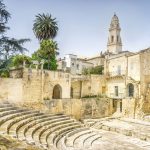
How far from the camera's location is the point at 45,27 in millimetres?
43344

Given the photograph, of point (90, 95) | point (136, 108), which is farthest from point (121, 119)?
point (90, 95)

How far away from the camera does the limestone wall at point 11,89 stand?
81.5 ft

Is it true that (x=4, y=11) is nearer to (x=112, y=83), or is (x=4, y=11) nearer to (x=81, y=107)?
(x=81, y=107)

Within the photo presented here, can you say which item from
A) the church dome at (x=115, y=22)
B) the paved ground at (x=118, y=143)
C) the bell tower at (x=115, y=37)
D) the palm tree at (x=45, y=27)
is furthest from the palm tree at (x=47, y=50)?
the church dome at (x=115, y=22)

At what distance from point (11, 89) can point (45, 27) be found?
787 inches

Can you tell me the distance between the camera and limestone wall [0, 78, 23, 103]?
2484cm

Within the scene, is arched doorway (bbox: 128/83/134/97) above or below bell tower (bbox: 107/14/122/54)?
below

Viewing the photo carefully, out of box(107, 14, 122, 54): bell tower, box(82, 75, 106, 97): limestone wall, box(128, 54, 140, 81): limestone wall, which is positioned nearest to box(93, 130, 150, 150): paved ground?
box(82, 75, 106, 97): limestone wall

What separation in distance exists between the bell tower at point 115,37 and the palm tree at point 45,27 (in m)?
26.6

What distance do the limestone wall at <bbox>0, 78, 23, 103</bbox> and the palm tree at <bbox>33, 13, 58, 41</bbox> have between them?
18372 mm

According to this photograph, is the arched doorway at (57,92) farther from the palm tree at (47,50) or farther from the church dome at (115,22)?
the church dome at (115,22)

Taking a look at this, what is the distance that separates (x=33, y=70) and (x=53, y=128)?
844 cm

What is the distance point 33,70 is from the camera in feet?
93.6

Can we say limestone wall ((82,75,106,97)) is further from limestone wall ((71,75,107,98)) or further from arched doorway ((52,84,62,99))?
arched doorway ((52,84,62,99))
